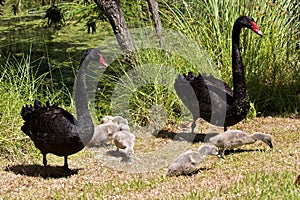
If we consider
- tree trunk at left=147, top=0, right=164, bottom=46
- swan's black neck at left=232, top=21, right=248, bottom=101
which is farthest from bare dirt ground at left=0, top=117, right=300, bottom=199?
tree trunk at left=147, top=0, right=164, bottom=46

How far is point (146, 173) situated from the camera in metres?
5.87

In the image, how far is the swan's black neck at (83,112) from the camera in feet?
18.6

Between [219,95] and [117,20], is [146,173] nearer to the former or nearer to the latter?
[219,95]

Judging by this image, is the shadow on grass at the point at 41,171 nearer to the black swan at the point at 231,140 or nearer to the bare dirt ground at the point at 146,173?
the bare dirt ground at the point at 146,173

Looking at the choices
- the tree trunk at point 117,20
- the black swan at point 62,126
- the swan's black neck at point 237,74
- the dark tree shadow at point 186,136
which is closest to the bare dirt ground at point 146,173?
the dark tree shadow at point 186,136

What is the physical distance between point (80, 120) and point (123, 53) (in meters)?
2.81

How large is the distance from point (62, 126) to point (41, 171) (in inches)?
27.5

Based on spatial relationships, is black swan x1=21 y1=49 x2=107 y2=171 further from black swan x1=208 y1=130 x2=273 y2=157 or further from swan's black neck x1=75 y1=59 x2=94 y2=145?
black swan x1=208 y1=130 x2=273 y2=157

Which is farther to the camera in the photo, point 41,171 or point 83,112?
point 41,171

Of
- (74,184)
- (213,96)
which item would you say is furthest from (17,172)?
(213,96)

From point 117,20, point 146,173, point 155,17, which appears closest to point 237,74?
point 146,173

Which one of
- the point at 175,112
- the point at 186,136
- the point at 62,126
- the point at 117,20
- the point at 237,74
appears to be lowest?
the point at 186,136

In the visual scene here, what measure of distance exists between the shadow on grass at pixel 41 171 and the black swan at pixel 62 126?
0.09 metres

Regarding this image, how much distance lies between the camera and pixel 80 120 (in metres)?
5.71
